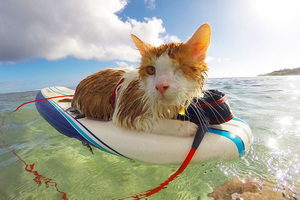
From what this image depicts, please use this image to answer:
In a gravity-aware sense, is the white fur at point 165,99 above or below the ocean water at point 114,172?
above

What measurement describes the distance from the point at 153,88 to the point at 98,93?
1.10 m

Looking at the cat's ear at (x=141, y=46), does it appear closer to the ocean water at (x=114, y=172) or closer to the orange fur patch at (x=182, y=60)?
the orange fur patch at (x=182, y=60)

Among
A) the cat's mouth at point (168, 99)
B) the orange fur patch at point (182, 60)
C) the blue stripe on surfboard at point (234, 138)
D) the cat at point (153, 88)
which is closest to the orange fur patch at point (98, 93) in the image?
the cat at point (153, 88)

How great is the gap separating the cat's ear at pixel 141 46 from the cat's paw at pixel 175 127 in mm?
708

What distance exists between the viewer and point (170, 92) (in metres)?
1.15

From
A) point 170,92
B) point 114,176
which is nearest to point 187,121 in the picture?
point 170,92

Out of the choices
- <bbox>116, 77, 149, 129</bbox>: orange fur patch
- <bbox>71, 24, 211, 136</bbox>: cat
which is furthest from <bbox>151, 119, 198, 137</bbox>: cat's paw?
<bbox>116, 77, 149, 129</bbox>: orange fur patch

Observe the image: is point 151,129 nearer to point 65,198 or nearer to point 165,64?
point 165,64

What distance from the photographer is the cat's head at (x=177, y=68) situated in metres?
1.16

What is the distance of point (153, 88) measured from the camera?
1.21 metres

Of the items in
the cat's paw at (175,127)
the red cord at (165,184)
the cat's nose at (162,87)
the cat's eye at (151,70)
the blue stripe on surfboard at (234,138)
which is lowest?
the red cord at (165,184)

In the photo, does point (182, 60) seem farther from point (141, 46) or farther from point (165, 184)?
point (165, 184)

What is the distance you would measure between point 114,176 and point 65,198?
1.49 feet

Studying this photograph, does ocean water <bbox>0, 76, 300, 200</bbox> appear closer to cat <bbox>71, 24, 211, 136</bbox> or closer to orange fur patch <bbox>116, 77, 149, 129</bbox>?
cat <bbox>71, 24, 211, 136</bbox>
